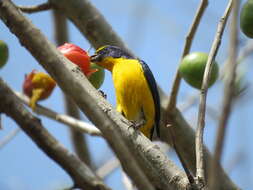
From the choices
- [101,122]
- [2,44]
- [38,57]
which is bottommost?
[101,122]

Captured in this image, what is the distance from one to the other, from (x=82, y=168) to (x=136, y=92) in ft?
6.51

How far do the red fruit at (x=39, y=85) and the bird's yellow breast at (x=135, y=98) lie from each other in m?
0.84

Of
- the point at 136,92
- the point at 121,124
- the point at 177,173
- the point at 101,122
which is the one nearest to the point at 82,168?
the point at 121,124

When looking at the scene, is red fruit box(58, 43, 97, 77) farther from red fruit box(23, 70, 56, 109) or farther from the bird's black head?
the bird's black head

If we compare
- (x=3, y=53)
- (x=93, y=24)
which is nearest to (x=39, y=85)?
(x=3, y=53)

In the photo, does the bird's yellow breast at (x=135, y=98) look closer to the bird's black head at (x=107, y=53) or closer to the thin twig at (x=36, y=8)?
the bird's black head at (x=107, y=53)

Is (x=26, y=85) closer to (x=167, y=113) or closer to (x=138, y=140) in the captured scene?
(x=167, y=113)

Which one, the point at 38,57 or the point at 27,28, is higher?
the point at 27,28

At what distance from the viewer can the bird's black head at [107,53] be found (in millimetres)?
3812

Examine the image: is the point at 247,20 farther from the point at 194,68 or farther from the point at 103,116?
the point at 103,116

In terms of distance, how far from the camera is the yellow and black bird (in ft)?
12.8

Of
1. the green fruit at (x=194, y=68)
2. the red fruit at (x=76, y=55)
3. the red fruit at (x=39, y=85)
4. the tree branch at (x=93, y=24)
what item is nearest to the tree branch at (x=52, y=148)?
the red fruit at (x=76, y=55)

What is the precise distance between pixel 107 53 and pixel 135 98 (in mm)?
447

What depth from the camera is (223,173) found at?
10.5ft
